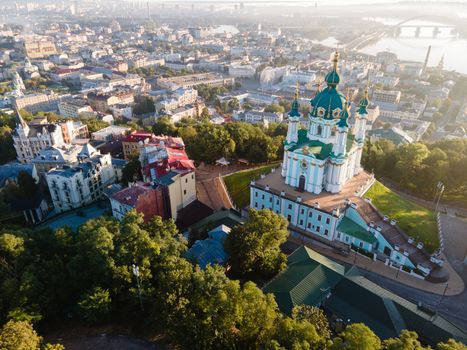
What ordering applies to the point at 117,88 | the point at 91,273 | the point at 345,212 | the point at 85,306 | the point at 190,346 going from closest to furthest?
the point at 190,346 < the point at 85,306 < the point at 91,273 < the point at 345,212 < the point at 117,88

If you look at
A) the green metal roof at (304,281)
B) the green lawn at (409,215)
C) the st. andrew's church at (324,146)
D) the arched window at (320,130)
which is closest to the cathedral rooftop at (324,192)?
the st. andrew's church at (324,146)

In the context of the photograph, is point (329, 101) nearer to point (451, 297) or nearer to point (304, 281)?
point (304, 281)

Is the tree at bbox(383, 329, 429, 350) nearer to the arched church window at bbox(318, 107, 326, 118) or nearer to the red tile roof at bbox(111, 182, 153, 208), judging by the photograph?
the arched church window at bbox(318, 107, 326, 118)

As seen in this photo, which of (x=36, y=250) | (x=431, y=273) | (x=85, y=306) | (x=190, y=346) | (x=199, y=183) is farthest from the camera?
(x=199, y=183)

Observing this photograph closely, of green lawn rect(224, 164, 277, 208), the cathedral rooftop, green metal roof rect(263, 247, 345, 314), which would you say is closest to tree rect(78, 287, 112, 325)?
green metal roof rect(263, 247, 345, 314)

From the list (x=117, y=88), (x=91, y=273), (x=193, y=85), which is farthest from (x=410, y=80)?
(x=91, y=273)

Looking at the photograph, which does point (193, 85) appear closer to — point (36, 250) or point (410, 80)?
point (410, 80)

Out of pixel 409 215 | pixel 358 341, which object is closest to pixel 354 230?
pixel 409 215
